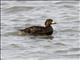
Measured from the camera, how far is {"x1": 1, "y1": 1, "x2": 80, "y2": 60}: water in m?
12.7

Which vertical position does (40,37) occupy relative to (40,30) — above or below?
below

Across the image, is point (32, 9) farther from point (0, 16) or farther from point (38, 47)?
point (38, 47)

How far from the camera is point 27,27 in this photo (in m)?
15.6

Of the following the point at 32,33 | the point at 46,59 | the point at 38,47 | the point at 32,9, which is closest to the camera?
the point at 46,59

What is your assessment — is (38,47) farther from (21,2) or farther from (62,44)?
(21,2)

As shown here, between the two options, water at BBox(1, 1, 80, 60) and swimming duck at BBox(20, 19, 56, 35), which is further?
swimming duck at BBox(20, 19, 56, 35)

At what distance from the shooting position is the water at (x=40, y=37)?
12711 millimetres

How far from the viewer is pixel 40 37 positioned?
1462 cm

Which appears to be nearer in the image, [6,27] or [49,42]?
→ [49,42]

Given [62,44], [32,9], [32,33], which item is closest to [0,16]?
[32,9]

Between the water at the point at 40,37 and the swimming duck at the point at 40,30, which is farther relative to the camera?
the swimming duck at the point at 40,30

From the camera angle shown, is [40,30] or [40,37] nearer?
[40,37]

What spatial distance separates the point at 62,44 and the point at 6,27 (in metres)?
2.53

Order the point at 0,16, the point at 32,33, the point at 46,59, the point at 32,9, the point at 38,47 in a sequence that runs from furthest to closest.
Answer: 1. the point at 32,9
2. the point at 0,16
3. the point at 32,33
4. the point at 38,47
5. the point at 46,59
